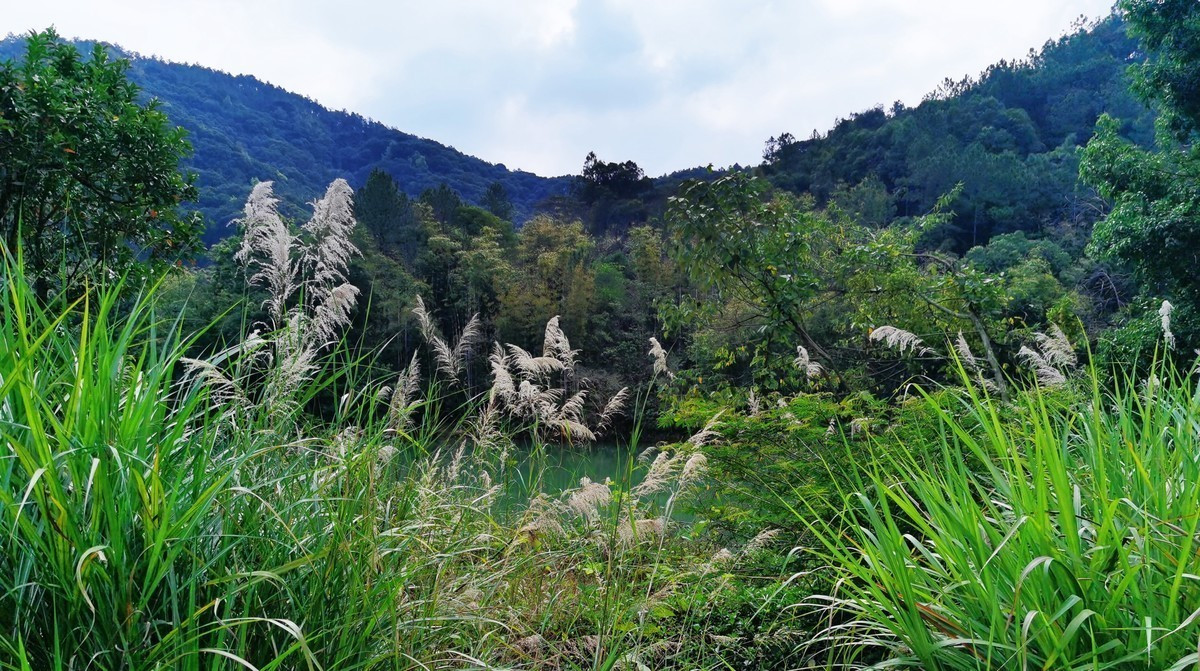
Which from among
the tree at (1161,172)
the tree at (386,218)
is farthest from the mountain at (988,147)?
the tree at (386,218)

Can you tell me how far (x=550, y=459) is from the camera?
2.83 m

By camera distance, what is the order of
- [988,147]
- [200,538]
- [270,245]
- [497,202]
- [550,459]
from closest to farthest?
[200,538] → [270,245] → [550,459] → [988,147] → [497,202]

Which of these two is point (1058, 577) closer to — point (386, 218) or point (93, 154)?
point (93, 154)

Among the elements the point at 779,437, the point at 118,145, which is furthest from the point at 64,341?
the point at 118,145

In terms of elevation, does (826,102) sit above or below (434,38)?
above

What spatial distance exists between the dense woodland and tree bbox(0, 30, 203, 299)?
0.03m

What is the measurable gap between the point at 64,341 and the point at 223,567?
0.62 meters

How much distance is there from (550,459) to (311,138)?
39.5 meters

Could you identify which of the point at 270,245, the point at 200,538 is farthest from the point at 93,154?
the point at 200,538

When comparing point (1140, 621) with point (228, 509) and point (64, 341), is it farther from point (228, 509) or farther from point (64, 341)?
point (64, 341)

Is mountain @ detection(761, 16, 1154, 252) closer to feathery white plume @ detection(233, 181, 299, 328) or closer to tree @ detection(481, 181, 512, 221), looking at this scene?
tree @ detection(481, 181, 512, 221)

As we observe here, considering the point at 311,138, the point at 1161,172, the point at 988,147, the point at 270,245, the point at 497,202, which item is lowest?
the point at 270,245

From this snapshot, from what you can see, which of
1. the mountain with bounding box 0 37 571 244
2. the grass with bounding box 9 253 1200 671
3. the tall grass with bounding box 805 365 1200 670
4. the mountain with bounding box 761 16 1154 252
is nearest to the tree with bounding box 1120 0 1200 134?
the grass with bounding box 9 253 1200 671

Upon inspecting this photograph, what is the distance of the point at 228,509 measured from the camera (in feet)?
3.38
